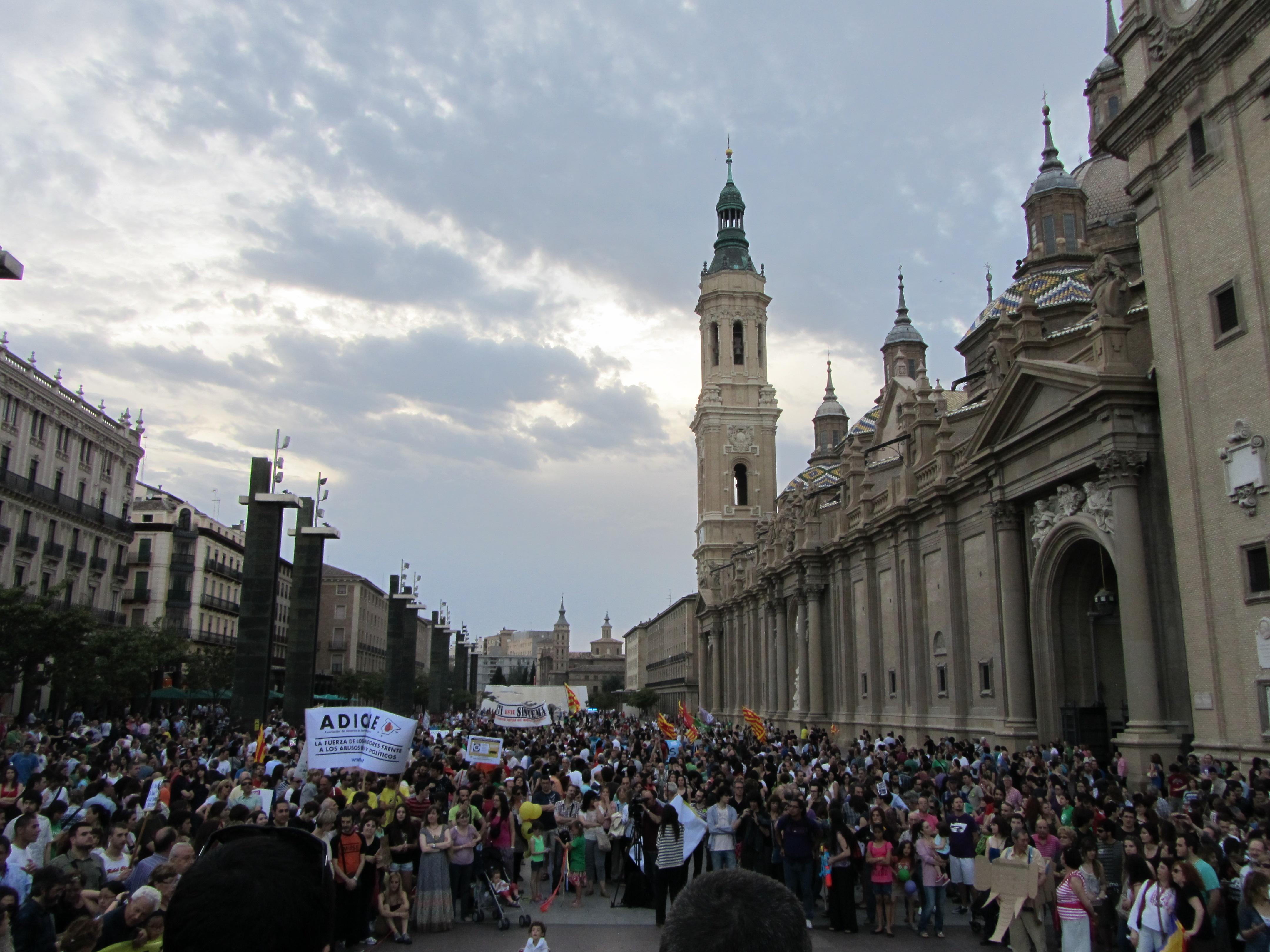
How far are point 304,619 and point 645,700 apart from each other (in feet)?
294

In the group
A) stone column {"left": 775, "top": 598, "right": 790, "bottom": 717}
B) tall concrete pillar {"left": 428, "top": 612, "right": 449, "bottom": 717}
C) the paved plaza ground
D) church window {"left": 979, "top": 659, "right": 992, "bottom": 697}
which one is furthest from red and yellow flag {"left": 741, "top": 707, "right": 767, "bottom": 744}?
tall concrete pillar {"left": 428, "top": 612, "right": 449, "bottom": 717}

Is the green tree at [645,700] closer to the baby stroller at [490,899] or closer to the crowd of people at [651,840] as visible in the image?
the crowd of people at [651,840]

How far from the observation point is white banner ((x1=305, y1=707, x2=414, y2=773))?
15320 mm

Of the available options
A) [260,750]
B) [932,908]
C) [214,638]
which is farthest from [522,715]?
[214,638]

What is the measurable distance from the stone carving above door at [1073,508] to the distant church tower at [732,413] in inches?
2344

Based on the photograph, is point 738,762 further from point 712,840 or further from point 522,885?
point 712,840

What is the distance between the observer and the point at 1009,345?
31.2 metres

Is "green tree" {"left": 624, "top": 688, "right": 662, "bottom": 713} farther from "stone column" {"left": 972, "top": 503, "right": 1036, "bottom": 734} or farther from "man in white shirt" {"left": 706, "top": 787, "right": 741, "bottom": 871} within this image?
"man in white shirt" {"left": 706, "top": 787, "right": 741, "bottom": 871}

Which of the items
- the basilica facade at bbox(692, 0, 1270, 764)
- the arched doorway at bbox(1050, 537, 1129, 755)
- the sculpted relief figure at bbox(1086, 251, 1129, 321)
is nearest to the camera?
the basilica facade at bbox(692, 0, 1270, 764)

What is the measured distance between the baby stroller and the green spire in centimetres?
8391

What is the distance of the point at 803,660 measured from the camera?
1906 inches

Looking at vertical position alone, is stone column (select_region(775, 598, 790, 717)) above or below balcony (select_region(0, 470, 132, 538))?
below

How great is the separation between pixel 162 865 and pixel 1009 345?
28358 millimetres

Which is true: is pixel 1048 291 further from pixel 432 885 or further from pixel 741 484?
pixel 741 484
